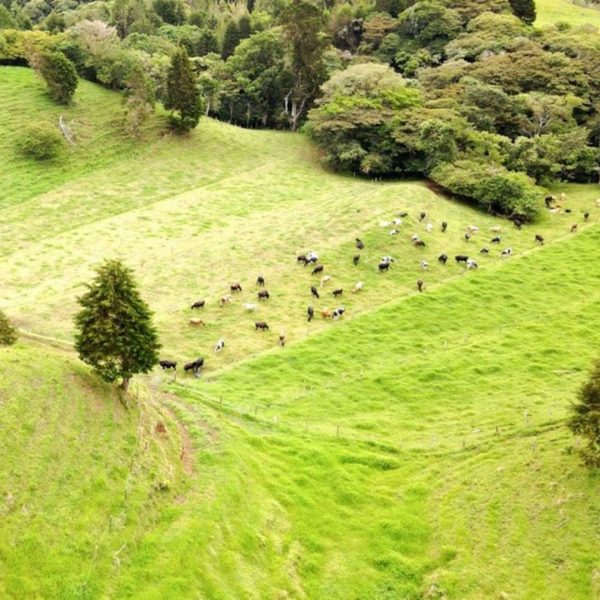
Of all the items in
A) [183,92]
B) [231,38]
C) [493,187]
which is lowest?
[493,187]

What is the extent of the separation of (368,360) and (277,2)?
121 metres

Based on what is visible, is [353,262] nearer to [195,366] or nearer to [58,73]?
[195,366]

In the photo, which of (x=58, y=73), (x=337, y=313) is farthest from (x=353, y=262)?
(x=58, y=73)

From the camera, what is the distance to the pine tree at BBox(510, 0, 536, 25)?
127m

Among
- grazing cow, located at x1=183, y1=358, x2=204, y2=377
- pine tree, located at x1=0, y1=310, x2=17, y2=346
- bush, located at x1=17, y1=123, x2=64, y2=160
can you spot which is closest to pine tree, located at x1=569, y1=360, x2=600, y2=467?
grazing cow, located at x1=183, y1=358, x2=204, y2=377

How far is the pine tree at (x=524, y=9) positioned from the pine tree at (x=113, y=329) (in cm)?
12077

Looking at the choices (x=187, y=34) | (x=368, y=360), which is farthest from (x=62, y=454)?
(x=187, y=34)

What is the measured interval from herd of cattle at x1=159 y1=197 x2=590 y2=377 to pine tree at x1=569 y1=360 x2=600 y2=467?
21532mm

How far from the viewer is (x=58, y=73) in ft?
300

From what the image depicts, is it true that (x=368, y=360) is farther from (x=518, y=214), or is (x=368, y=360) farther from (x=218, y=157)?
(x=218, y=157)

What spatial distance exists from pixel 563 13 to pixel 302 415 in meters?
148

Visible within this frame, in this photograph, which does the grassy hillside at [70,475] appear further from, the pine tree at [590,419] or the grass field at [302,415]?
the pine tree at [590,419]

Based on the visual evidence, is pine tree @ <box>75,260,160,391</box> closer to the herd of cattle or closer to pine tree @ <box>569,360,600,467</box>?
the herd of cattle

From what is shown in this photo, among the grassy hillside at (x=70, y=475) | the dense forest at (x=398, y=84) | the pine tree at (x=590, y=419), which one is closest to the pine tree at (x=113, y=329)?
the grassy hillside at (x=70, y=475)
